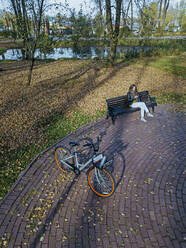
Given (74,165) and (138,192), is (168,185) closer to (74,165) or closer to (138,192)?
(138,192)

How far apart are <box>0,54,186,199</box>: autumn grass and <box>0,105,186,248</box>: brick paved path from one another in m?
0.77

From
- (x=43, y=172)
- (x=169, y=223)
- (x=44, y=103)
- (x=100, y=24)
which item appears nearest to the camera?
(x=169, y=223)

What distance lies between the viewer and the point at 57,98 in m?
10.1

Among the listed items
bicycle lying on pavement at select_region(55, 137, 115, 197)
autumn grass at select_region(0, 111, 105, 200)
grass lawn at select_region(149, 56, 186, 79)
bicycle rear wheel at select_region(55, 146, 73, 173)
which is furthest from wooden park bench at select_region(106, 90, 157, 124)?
grass lawn at select_region(149, 56, 186, 79)

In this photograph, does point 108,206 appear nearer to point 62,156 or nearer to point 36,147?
point 62,156

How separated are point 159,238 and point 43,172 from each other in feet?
10.2

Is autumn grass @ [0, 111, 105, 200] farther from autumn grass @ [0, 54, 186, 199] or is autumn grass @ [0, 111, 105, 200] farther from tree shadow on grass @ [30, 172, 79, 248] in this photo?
tree shadow on grass @ [30, 172, 79, 248]

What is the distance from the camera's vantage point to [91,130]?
23.2 ft

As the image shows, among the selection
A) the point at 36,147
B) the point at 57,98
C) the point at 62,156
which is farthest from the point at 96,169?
the point at 57,98

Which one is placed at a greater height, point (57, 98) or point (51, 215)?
point (57, 98)

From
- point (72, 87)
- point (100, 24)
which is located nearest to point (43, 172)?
point (72, 87)

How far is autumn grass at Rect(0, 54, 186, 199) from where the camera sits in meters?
6.22

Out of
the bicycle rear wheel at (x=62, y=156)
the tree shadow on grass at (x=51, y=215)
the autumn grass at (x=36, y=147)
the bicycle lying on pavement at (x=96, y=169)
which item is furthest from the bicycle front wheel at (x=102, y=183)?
the autumn grass at (x=36, y=147)

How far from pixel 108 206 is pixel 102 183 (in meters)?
0.53
